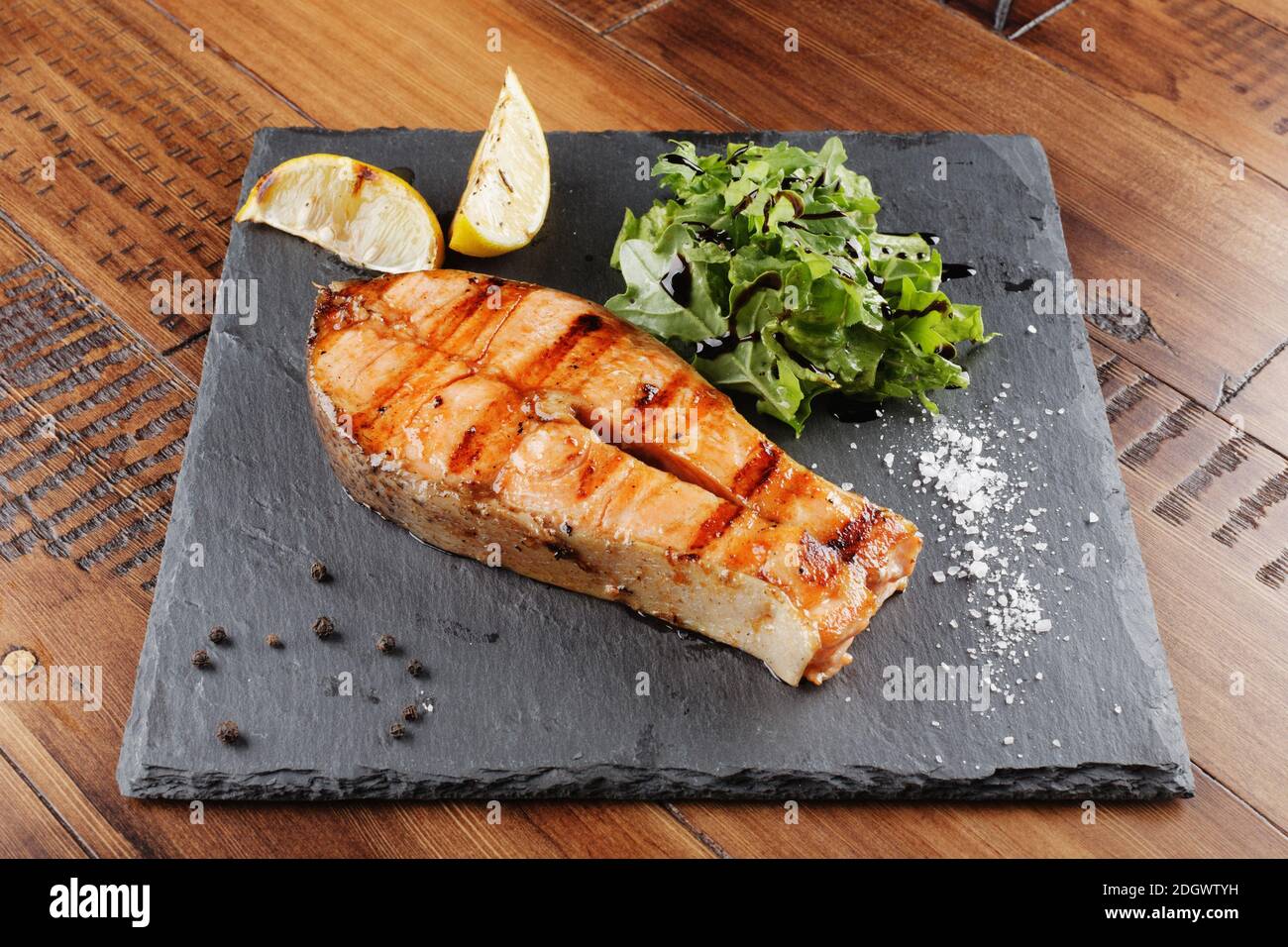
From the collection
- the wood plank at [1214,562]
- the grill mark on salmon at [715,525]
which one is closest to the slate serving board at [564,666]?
the wood plank at [1214,562]

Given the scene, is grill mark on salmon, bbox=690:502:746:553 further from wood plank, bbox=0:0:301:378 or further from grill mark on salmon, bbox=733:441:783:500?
wood plank, bbox=0:0:301:378

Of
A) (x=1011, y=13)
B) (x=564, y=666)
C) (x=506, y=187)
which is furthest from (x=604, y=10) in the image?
(x=564, y=666)

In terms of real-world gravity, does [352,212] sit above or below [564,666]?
above

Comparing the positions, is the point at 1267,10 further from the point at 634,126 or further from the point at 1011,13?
the point at 634,126

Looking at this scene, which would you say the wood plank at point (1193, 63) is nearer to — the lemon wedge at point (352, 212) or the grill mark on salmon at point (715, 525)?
the lemon wedge at point (352, 212)

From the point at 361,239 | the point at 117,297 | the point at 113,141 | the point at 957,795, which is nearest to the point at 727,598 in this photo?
the point at 957,795

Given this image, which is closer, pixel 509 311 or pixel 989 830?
pixel 989 830

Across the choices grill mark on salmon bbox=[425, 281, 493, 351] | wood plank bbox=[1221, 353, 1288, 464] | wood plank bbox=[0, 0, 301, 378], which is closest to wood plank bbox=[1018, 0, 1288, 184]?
wood plank bbox=[1221, 353, 1288, 464]
